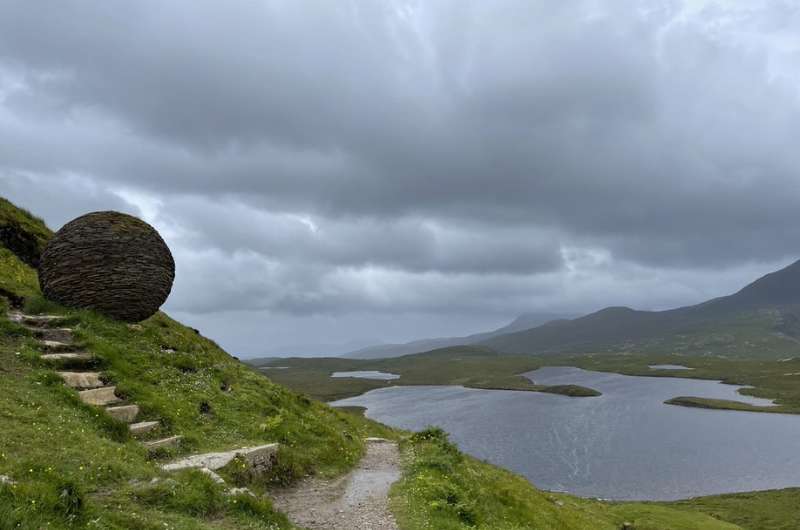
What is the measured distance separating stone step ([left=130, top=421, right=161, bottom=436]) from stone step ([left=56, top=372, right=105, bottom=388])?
294cm

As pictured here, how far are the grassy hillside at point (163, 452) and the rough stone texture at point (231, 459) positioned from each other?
18.0 inches

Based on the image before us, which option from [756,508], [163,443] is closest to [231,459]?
[163,443]

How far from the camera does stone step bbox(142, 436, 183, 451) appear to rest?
17641 millimetres

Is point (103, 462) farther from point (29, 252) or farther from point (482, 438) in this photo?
point (482, 438)

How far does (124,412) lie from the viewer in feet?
63.0

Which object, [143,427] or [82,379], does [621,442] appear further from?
[82,379]

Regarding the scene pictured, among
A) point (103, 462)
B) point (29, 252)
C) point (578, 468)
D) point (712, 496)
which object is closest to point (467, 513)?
point (103, 462)

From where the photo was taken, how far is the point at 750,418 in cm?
12938

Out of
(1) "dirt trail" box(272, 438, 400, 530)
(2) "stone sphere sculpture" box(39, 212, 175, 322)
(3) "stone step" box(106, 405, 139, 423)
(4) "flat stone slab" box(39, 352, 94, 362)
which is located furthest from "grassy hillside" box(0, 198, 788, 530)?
(2) "stone sphere sculpture" box(39, 212, 175, 322)

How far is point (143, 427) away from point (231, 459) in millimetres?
3805

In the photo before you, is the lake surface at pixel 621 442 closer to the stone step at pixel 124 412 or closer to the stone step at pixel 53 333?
the stone step at pixel 124 412

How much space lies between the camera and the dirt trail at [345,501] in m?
16.2

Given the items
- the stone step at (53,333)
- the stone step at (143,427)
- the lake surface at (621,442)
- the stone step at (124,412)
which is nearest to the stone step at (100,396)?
the stone step at (124,412)

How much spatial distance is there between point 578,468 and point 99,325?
77.8 meters
